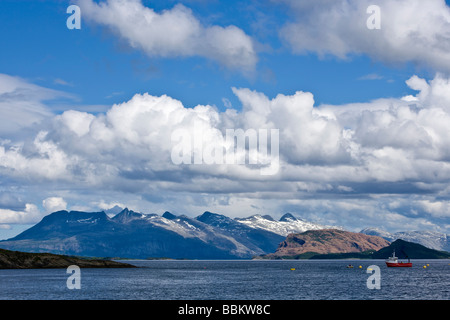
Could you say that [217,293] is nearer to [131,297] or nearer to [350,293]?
[131,297]

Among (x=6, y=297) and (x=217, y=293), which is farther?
(x=217, y=293)
